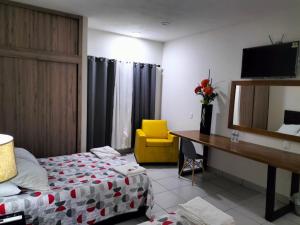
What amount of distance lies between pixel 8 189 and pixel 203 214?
68.0 inches

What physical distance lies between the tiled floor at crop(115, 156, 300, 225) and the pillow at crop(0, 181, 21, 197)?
A: 1.18m

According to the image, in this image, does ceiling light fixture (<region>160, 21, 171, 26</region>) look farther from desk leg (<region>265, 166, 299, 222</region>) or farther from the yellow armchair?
desk leg (<region>265, 166, 299, 222</region>)

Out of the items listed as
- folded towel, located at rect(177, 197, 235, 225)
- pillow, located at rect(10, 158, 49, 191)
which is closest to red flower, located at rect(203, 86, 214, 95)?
folded towel, located at rect(177, 197, 235, 225)

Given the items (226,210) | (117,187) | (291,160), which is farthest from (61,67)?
(291,160)

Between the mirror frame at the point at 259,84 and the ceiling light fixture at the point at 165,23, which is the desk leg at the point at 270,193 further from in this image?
the ceiling light fixture at the point at 165,23

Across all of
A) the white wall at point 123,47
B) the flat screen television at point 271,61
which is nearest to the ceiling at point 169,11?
the white wall at point 123,47

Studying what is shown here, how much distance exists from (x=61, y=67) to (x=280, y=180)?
3.66 meters

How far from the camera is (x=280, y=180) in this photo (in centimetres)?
318

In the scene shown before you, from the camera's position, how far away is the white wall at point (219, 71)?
318 cm

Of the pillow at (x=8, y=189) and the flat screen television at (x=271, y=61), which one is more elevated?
the flat screen television at (x=271, y=61)

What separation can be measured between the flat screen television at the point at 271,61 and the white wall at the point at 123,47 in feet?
7.45

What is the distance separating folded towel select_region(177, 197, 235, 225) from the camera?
1.65 meters

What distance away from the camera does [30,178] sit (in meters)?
2.20

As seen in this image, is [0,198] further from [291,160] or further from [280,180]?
[280,180]
